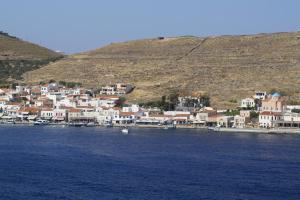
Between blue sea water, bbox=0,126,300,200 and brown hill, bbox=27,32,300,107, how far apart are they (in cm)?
2755

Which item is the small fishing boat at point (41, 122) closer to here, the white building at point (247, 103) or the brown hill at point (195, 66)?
the brown hill at point (195, 66)

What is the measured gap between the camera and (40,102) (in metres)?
85.6

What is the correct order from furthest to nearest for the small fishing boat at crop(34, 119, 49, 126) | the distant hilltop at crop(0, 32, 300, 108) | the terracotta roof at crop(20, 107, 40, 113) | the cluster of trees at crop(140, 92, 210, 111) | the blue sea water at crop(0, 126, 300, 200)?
the distant hilltop at crop(0, 32, 300, 108)
the terracotta roof at crop(20, 107, 40, 113)
the cluster of trees at crop(140, 92, 210, 111)
the small fishing boat at crop(34, 119, 49, 126)
the blue sea water at crop(0, 126, 300, 200)

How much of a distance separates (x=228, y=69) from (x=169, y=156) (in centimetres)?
5260

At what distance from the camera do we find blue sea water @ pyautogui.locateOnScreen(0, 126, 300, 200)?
33.7 m

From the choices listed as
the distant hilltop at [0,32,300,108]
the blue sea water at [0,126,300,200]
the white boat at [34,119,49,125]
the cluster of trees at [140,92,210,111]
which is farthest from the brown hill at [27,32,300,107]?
the blue sea water at [0,126,300,200]

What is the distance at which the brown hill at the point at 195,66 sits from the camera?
91.6 metres

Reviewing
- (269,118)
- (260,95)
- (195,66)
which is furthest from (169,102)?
(195,66)

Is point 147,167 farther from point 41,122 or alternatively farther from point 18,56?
point 18,56

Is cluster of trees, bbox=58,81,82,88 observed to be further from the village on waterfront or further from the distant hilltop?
the village on waterfront

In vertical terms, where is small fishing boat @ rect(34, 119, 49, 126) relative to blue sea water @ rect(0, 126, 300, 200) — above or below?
above

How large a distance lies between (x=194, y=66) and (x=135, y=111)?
24.9 m

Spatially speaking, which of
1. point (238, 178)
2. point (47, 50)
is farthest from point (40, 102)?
point (47, 50)

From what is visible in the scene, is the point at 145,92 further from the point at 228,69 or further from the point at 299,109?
the point at 299,109
